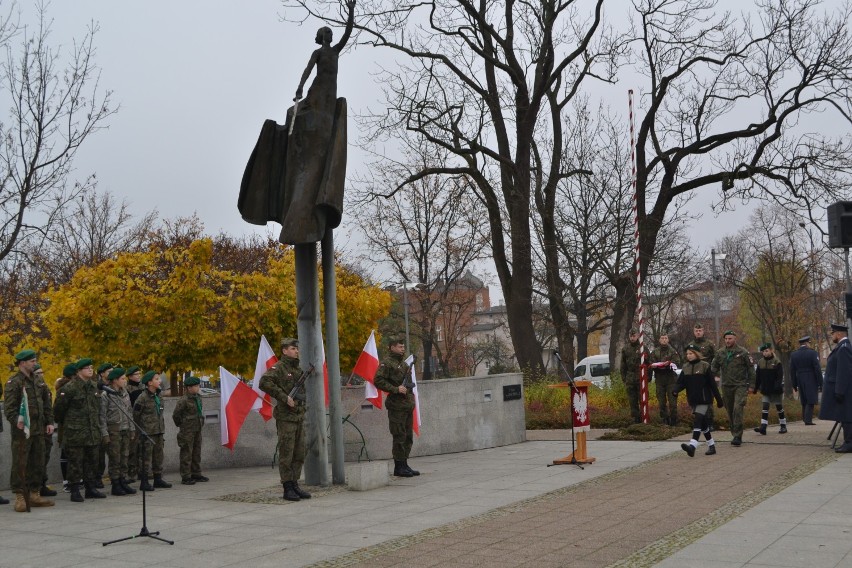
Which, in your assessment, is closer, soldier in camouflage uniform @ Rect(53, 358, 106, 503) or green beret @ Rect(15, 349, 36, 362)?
green beret @ Rect(15, 349, 36, 362)

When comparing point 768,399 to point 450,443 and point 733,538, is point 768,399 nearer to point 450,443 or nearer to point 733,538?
point 450,443

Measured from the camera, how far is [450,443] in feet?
59.2

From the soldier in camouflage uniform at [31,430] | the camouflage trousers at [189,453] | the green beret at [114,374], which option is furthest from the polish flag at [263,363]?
the soldier in camouflage uniform at [31,430]

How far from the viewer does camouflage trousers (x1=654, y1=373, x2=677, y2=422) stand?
19516 mm

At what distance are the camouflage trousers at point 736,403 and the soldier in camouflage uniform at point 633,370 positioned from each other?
2.52m

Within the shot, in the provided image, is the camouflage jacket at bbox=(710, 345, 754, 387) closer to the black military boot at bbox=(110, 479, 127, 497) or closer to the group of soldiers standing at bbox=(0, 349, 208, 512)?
the group of soldiers standing at bbox=(0, 349, 208, 512)

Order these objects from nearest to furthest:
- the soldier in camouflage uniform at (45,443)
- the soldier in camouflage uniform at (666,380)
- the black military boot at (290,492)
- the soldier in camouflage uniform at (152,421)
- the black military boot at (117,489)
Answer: the black military boot at (290,492)
the soldier in camouflage uniform at (45,443)
the black military boot at (117,489)
the soldier in camouflage uniform at (152,421)
the soldier in camouflage uniform at (666,380)

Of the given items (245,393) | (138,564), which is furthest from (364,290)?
(138,564)

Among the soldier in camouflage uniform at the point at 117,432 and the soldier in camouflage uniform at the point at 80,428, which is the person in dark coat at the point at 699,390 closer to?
the soldier in camouflage uniform at the point at 117,432

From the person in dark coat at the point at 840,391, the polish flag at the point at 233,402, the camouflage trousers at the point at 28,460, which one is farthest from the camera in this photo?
the person in dark coat at the point at 840,391

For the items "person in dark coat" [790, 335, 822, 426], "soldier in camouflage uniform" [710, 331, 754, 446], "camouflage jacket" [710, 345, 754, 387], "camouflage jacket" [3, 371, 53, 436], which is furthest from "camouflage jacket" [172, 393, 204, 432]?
"person in dark coat" [790, 335, 822, 426]

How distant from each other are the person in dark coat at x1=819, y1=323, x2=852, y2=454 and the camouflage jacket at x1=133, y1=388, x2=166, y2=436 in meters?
10.3

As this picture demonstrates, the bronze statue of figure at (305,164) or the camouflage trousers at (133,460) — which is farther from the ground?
the bronze statue of figure at (305,164)

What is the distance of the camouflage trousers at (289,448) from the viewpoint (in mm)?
12469
